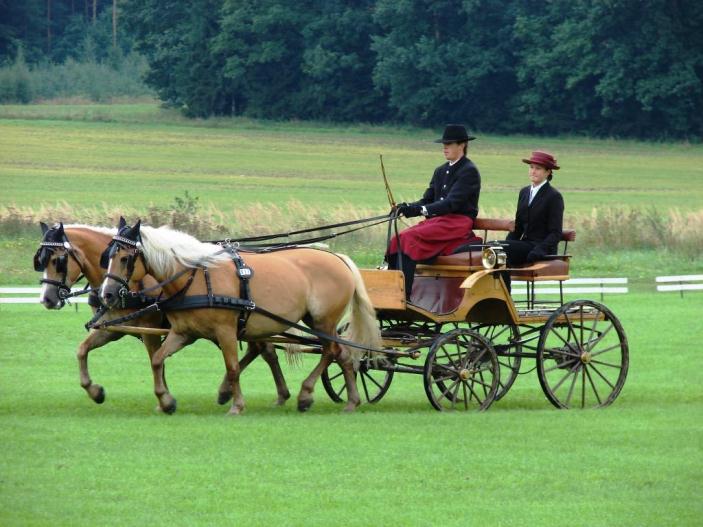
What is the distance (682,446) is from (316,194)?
32869mm

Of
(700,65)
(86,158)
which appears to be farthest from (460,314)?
(700,65)

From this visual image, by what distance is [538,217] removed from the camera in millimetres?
12789

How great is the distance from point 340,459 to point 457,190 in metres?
3.39

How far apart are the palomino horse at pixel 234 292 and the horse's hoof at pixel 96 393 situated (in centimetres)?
52

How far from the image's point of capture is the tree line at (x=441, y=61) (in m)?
65.1

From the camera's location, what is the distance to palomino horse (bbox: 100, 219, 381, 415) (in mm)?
11523

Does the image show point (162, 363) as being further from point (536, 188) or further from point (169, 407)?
point (536, 188)

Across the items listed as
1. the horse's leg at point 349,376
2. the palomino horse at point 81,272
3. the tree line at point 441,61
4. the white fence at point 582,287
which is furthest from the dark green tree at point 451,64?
the palomino horse at point 81,272

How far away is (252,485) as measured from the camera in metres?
8.95

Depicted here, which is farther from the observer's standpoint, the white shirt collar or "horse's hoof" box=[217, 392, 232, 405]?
the white shirt collar

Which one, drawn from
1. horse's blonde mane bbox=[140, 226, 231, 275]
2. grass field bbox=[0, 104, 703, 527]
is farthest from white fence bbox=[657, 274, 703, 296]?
horse's blonde mane bbox=[140, 226, 231, 275]

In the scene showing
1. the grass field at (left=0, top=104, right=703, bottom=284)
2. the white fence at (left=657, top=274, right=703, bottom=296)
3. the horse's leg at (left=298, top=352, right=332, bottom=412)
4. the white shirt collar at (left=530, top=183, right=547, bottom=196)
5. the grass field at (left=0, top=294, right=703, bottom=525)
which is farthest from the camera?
the grass field at (left=0, top=104, right=703, bottom=284)

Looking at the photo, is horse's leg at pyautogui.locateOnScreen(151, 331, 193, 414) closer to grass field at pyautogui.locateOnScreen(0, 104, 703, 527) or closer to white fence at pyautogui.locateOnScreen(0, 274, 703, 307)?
grass field at pyautogui.locateOnScreen(0, 104, 703, 527)

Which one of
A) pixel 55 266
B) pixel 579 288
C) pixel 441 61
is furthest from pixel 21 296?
pixel 441 61
